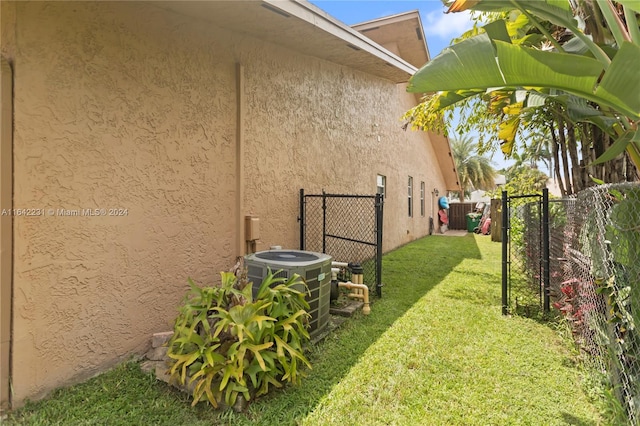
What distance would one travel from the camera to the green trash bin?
1894 centimetres

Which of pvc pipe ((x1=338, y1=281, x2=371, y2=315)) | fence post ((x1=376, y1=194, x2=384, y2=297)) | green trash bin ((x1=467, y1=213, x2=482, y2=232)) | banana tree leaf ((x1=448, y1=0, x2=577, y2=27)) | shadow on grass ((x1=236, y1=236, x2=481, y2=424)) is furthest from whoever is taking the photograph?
green trash bin ((x1=467, y1=213, x2=482, y2=232))

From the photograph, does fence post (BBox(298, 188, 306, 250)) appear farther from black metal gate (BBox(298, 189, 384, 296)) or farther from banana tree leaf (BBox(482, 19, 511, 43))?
banana tree leaf (BBox(482, 19, 511, 43))

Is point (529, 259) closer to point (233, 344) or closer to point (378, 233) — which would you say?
point (378, 233)

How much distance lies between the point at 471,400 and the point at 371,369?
3.00 ft

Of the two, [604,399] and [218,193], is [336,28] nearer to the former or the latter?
[218,193]

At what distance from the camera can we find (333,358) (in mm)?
3412

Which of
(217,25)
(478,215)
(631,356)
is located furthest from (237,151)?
(478,215)

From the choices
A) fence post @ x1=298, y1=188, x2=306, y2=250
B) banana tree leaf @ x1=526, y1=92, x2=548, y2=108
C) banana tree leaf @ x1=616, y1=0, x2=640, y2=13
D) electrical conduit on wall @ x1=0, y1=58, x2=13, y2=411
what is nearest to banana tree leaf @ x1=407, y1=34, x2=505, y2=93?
banana tree leaf @ x1=616, y1=0, x2=640, y2=13

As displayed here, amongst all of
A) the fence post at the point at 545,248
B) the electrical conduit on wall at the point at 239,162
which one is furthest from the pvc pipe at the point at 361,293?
the fence post at the point at 545,248

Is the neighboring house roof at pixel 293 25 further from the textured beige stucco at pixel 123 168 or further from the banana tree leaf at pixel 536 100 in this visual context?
the banana tree leaf at pixel 536 100

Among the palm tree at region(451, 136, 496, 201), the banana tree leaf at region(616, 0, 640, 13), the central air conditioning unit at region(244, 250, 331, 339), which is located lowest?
the central air conditioning unit at region(244, 250, 331, 339)

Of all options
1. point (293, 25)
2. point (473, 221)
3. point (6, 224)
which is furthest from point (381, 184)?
point (473, 221)

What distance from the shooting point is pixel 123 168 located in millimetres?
3205

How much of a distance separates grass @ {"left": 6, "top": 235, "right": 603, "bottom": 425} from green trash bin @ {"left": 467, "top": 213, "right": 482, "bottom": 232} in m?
15.7
